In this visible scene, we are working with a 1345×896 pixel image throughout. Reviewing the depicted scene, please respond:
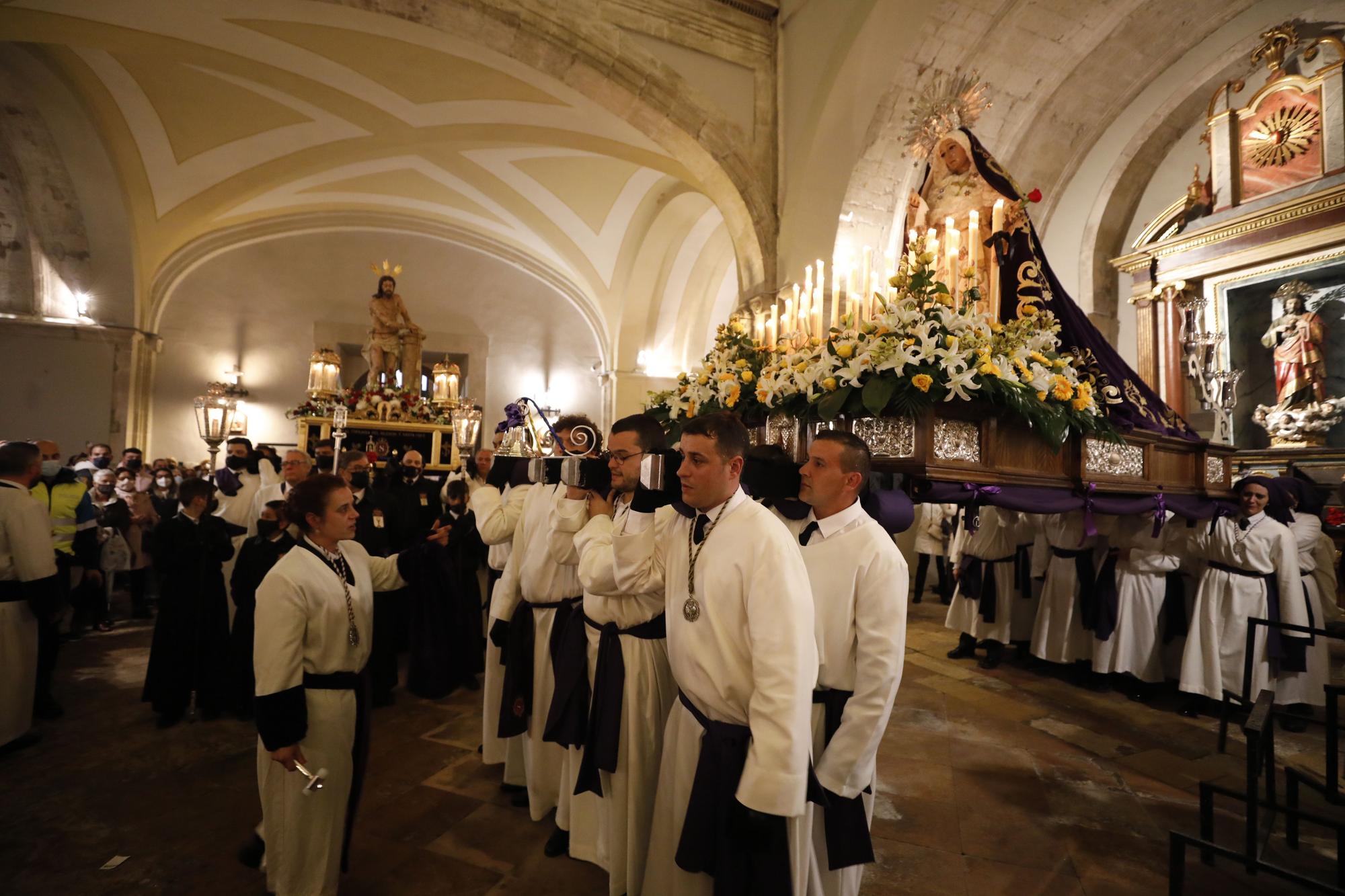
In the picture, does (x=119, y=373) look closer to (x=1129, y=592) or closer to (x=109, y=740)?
(x=109, y=740)

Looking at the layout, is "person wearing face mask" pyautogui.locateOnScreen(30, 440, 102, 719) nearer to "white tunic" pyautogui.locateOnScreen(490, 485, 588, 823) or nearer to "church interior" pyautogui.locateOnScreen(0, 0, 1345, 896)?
"church interior" pyautogui.locateOnScreen(0, 0, 1345, 896)

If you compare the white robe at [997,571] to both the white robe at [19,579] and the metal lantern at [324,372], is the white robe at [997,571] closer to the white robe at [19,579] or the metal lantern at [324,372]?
the white robe at [19,579]

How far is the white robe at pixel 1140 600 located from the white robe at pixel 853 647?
4006mm

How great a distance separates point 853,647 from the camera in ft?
7.51

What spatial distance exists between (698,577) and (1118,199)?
31.2 ft

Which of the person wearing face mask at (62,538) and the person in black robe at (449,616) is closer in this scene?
the person wearing face mask at (62,538)

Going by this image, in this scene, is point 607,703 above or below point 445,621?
above

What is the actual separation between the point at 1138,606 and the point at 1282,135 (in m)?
5.77

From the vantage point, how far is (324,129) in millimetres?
10680

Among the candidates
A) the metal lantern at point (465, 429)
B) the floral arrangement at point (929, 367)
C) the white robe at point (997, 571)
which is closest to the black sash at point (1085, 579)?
the white robe at point (997, 571)

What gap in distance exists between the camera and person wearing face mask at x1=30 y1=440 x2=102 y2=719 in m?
4.30

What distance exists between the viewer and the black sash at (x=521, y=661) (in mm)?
3010

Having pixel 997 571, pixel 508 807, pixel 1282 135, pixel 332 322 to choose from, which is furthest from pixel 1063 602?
pixel 332 322

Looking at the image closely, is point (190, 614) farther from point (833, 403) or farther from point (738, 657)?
point (833, 403)
